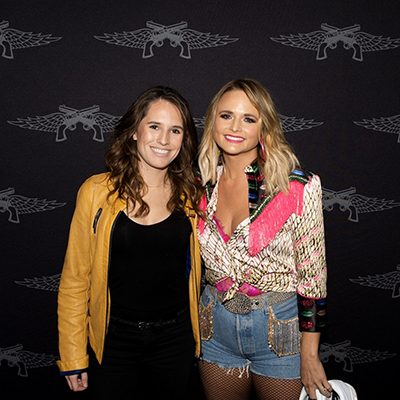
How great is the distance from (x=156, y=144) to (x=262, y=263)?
0.69m

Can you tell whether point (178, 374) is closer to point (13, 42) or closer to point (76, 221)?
point (76, 221)

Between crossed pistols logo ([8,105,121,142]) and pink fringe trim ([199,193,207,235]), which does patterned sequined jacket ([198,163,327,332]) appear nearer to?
pink fringe trim ([199,193,207,235])

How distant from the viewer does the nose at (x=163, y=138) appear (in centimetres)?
172

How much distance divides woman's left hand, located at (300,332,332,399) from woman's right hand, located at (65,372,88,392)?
961mm

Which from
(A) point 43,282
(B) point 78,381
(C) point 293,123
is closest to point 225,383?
(B) point 78,381

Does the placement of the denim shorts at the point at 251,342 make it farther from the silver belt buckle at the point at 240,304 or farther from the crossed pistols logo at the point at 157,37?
the crossed pistols logo at the point at 157,37

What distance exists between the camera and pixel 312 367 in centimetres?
167

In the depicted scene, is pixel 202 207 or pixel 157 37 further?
pixel 157 37

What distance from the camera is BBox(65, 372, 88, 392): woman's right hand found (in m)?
1.75

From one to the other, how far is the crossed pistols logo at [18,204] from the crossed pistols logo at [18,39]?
0.80 meters

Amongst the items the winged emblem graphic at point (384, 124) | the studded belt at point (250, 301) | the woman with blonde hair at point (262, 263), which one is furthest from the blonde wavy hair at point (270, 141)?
the winged emblem graphic at point (384, 124)

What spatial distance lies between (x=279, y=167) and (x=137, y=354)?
1.01 meters

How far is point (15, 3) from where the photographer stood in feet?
7.03

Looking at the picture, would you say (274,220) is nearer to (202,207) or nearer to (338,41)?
(202,207)
